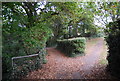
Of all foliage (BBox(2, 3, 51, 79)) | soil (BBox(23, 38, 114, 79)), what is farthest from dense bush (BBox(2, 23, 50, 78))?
soil (BBox(23, 38, 114, 79))

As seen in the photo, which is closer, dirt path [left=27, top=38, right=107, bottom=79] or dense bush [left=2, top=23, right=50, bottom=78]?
dense bush [left=2, top=23, right=50, bottom=78]

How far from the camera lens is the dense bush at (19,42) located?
3.10m

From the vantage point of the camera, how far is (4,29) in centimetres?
319

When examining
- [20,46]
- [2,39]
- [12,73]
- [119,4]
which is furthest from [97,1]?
[12,73]

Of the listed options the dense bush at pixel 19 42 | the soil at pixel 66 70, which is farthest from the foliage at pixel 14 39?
the soil at pixel 66 70

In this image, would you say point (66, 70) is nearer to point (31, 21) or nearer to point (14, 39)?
point (14, 39)

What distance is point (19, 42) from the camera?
12.0 feet

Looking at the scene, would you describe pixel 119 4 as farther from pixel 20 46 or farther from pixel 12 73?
pixel 12 73

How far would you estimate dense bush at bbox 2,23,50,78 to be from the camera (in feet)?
10.2

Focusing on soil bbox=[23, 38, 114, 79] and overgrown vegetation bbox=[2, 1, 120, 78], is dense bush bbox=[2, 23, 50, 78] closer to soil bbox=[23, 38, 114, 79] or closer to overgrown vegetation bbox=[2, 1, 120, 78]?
overgrown vegetation bbox=[2, 1, 120, 78]

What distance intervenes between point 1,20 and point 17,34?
78 centimetres

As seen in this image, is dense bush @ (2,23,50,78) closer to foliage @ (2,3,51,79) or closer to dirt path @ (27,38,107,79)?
foliage @ (2,3,51,79)

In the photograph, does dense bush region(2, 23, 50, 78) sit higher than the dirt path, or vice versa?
dense bush region(2, 23, 50, 78)

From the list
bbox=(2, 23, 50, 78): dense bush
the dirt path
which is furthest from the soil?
bbox=(2, 23, 50, 78): dense bush
